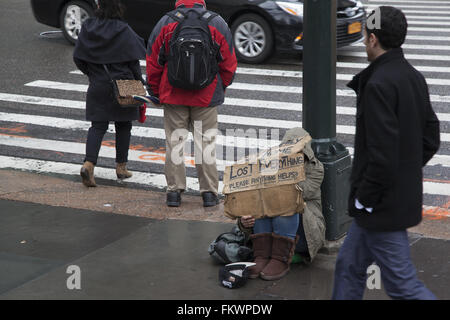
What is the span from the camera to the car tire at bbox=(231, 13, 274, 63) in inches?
500

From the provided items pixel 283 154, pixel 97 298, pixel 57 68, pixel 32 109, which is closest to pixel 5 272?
pixel 97 298

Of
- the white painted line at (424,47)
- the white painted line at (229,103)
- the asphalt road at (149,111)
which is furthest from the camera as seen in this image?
the white painted line at (424,47)

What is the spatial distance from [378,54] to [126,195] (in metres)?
3.86

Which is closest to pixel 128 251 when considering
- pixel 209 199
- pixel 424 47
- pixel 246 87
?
pixel 209 199

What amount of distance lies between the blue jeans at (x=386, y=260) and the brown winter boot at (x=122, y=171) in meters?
4.11

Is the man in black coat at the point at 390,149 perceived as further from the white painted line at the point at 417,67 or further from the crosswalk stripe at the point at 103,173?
the white painted line at the point at 417,67

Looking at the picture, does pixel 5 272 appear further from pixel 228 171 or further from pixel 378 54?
pixel 378 54

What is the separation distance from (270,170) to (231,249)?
0.60 m

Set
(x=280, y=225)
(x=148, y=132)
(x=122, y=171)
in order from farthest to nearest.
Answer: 1. (x=148, y=132)
2. (x=122, y=171)
3. (x=280, y=225)

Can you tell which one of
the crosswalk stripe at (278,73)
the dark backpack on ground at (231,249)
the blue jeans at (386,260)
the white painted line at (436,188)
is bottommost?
the white painted line at (436,188)

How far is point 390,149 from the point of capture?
3.75m

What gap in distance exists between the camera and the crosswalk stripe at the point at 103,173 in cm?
752

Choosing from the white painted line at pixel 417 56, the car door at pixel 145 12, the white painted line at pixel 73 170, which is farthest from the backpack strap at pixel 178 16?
the white painted line at pixel 417 56

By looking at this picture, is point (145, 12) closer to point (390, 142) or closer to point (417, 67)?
point (417, 67)
